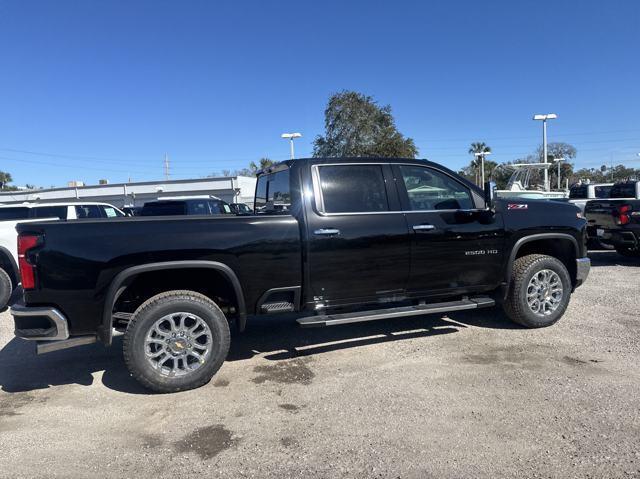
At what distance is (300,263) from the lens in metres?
4.36

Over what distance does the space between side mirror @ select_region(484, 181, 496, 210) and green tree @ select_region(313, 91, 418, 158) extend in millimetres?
24351

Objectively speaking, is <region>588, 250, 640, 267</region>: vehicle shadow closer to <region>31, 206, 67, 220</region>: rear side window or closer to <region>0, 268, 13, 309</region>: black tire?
<region>0, 268, 13, 309</region>: black tire

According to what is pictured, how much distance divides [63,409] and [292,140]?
2711cm

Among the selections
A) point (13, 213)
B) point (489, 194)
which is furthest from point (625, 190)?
point (13, 213)

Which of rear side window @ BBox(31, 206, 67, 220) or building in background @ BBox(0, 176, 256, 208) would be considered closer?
rear side window @ BBox(31, 206, 67, 220)

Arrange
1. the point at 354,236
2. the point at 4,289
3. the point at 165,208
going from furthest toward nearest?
1. the point at 165,208
2. the point at 4,289
3. the point at 354,236

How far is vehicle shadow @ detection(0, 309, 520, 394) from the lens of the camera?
447cm

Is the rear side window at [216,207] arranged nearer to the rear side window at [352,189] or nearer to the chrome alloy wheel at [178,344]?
Result: the rear side window at [352,189]

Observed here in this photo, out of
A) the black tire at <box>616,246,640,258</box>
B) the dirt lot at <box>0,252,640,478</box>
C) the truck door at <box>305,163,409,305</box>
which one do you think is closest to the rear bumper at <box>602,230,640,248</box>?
the black tire at <box>616,246,640,258</box>

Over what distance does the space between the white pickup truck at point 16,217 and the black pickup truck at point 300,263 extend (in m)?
2.65

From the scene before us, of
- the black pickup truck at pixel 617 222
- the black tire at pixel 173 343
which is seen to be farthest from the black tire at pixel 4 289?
the black pickup truck at pixel 617 222

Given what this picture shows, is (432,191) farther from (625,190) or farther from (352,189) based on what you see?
(625,190)

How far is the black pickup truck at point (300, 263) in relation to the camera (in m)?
3.83

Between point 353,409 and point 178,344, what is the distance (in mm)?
1599
